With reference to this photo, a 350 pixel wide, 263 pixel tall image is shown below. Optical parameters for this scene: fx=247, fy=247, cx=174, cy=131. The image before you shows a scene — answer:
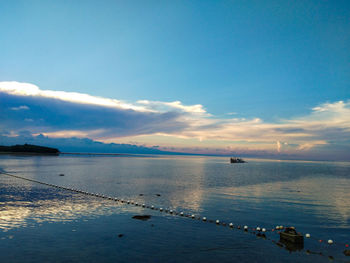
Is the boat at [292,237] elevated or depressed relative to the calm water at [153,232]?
elevated

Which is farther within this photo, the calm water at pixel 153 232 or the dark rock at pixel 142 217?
the dark rock at pixel 142 217

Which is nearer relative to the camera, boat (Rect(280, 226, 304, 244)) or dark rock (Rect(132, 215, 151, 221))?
boat (Rect(280, 226, 304, 244))

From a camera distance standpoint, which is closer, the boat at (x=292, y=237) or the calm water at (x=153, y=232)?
the calm water at (x=153, y=232)

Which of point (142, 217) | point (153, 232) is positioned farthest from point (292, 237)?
point (142, 217)

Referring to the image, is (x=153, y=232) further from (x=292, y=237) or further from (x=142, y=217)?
(x=292, y=237)

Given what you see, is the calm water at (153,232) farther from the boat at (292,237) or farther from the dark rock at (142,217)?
the dark rock at (142,217)

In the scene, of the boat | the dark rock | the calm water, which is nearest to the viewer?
the calm water

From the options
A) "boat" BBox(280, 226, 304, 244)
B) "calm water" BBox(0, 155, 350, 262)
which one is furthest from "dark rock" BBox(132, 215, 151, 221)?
"boat" BBox(280, 226, 304, 244)

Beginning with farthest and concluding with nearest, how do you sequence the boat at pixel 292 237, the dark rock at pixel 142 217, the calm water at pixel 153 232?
the dark rock at pixel 142 217, the boat at pixel 292 237, the calm water at pixel 153 232

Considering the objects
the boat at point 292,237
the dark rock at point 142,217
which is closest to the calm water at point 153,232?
the boat at point 292,237

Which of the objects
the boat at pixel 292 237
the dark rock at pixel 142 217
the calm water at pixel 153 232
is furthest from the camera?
the dark rock at pixel 142 217

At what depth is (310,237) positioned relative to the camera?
2288cm

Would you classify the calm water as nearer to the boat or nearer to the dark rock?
the boat

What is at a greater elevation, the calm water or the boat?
the boat
